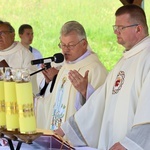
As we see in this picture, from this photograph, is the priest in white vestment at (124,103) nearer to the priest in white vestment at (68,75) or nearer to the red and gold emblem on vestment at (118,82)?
the red and gold emblem on vestment at (118,82)

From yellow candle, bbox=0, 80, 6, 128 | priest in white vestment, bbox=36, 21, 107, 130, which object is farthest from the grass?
yellow candle, bbox=0, 80, 6, 128

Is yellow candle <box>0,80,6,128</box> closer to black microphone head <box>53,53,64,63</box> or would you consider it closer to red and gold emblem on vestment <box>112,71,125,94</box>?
red and gold emblem on vestment <box>112,71,125,94</box>

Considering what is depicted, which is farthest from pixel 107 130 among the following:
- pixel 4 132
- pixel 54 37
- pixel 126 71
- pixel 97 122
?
pixel 54 37

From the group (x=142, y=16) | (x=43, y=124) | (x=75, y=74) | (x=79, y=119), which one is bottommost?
(x=43, y=124)

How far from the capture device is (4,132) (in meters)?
2.41

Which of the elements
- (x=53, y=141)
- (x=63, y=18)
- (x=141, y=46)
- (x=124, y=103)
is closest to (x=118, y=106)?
(x=124, y=103)

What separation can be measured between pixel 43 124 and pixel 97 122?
1.14 metres

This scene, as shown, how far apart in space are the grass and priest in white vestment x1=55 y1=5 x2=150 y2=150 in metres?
9.75

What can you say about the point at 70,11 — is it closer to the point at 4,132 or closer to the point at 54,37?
the point at 54,37

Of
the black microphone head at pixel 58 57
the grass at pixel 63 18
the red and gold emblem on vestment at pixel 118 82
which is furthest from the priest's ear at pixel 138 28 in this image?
the grass at pixel 63 18

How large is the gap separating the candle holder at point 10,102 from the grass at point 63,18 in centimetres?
1080

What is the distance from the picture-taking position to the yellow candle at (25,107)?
7.48 ft

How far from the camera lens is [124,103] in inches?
125

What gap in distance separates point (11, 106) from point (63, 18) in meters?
11.5
